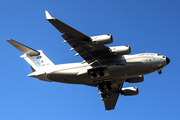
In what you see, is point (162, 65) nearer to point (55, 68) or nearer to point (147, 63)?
point (147, 63)

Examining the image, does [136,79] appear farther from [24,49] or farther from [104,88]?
[24,49]

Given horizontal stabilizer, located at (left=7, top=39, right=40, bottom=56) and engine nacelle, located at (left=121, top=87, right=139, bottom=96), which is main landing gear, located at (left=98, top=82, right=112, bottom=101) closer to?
engine nacelle, located at (left=121, top=87, right=139, bottom=96)

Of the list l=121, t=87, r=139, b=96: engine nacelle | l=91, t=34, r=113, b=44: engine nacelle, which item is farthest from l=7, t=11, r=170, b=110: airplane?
l=121, t=87, r=139, b=96: engine nacelle

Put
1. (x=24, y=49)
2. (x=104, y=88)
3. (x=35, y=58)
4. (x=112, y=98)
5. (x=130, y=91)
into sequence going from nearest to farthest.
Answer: (x=24, y=49), (x=104, y=88), (x=35, y=58), (x=130, y=91), (x=112, y=98)

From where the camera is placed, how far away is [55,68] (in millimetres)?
15516

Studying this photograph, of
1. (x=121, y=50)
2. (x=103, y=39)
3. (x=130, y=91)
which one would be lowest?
(x=130, y=91)

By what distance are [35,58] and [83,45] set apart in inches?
179

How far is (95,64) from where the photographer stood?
14.9 metres

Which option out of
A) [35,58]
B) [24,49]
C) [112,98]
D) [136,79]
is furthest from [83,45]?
[112,98]

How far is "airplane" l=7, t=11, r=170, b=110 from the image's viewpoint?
13234 millimetres

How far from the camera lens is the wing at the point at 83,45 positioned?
1250 centimetres

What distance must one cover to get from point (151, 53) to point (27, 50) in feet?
26.4

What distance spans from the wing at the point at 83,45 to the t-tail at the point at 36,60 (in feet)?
9.17

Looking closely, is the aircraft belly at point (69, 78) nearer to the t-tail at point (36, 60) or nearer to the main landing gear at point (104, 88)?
the t-tail at point (36, 60)
